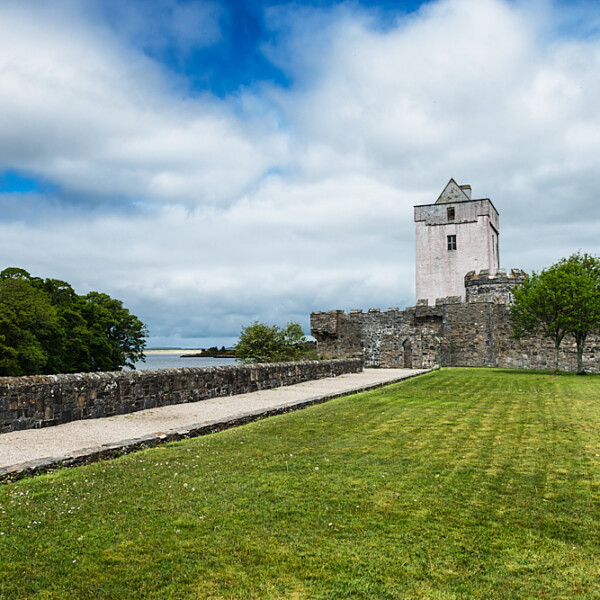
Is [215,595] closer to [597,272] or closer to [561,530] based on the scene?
[561,530]

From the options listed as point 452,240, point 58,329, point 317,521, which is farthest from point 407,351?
point 317,521

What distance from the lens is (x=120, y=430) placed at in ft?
27.9

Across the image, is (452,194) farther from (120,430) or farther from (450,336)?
(120,430)

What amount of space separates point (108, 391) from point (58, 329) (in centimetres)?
2244

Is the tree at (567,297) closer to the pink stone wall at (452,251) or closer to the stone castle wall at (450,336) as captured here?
the stone castle wall at (450,336)

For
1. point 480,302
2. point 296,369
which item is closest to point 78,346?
point 296,369

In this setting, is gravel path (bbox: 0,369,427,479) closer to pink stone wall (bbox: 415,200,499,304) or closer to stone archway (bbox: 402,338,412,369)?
stone archway (bbox: 402,338,412,369)

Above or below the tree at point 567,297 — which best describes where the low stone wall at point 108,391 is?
below

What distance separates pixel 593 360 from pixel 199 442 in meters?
24.1

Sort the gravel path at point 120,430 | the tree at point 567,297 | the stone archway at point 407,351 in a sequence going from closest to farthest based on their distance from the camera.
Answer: the gravel path at point 120,430 → the tree at point 567,297 → the stone archway at point 407,351

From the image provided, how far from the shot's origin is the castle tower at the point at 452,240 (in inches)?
1884

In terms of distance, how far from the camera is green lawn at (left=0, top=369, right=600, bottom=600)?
3.28 m

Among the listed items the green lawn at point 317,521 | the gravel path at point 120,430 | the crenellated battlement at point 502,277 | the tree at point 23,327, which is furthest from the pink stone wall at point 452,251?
the green lawn at point 317,521

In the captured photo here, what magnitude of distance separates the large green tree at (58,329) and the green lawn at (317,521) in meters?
22.2
